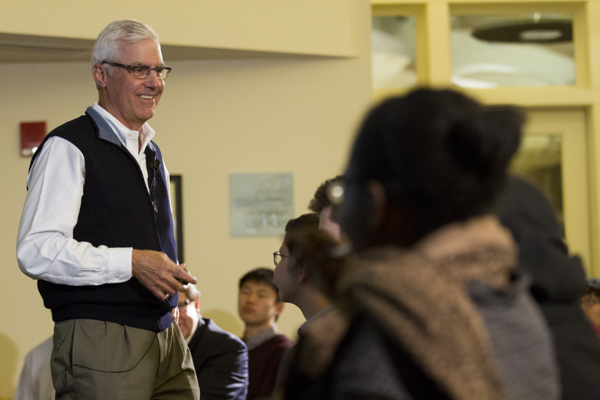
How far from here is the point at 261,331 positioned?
324 cm

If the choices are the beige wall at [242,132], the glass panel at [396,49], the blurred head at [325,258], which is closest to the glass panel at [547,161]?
the glass panel at [396,49]

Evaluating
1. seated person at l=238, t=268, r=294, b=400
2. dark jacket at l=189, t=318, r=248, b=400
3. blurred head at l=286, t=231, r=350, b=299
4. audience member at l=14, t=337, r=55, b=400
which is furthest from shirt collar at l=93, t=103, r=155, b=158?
seated person at l=238, t=268, r=294, b=400

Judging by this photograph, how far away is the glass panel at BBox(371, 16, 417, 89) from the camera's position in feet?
13.9

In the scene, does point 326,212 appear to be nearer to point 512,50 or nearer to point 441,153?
point 441,153

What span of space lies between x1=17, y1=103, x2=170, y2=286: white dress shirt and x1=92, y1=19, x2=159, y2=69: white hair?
272 mm

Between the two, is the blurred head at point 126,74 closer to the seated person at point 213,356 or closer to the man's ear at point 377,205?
the man's ear at point 377,205

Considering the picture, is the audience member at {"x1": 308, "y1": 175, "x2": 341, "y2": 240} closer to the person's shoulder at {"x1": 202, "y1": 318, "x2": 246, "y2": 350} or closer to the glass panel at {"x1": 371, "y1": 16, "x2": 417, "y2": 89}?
the person's shoulder at {"x1": 202, "y1": 318, "x2": 246, "y2": 350}

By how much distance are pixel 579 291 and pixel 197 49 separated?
9.16 ft

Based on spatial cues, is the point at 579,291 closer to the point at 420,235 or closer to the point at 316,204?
the point at 420,235

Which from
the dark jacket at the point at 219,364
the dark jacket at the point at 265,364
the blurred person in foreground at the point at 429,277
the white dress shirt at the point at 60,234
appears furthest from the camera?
the dark jacket at the point at 265,364

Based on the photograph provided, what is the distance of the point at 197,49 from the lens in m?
3.43

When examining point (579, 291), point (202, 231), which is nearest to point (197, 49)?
point (202, 231)

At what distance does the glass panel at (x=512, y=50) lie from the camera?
4.25 metres

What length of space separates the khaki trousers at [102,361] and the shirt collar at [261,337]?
5.52 feet
